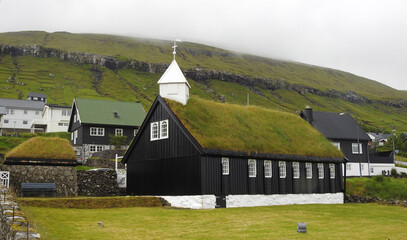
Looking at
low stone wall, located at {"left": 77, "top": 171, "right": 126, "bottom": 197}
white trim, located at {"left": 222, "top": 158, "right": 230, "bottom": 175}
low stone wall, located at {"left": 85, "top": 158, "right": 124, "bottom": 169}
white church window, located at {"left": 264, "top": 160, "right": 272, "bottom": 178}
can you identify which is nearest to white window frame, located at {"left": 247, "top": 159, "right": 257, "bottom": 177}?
white church window, located at {"left": 264, "top": 160, "right": 272, "bottom": 178}

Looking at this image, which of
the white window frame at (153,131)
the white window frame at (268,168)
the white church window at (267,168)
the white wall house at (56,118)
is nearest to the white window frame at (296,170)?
the white window frame at (268,168)

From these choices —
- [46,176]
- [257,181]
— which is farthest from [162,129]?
[46,176]

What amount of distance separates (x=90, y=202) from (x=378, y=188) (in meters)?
30.3

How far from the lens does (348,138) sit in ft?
198

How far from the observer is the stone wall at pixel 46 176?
31.1 metres

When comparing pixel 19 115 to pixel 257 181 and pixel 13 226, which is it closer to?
pixel 257 181

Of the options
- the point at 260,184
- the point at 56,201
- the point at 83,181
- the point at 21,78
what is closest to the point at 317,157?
the point at 260,184

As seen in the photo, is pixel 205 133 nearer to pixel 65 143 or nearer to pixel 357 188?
pixel 65 143

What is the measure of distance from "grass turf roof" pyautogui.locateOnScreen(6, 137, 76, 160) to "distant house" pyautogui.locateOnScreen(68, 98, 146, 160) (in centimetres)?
2550

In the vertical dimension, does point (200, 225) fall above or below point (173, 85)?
below

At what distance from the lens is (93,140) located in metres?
62.4

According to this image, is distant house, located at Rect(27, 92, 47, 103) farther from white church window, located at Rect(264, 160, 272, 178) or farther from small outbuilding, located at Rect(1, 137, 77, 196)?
white church window, located at Rect(264, 160, 272, 178)

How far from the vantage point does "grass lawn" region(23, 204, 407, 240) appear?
1770cm

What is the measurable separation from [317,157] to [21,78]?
143 metres
